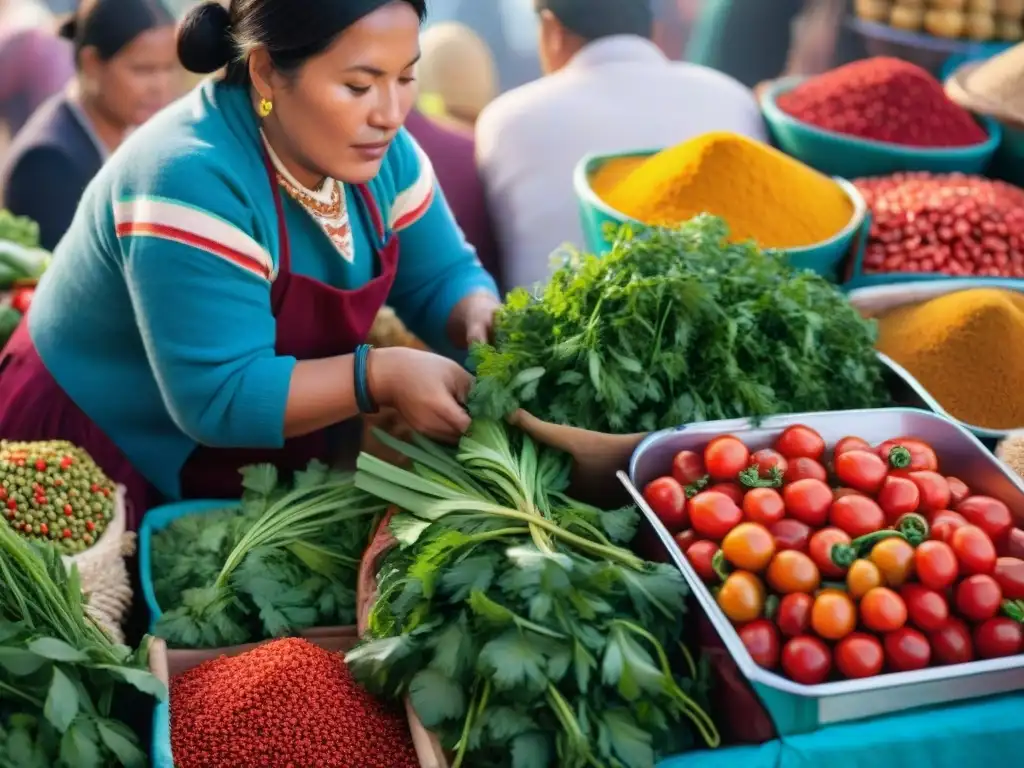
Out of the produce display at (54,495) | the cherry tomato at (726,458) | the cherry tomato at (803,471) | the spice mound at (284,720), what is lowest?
the spice mound at (284,720)

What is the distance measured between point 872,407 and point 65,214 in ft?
7.31

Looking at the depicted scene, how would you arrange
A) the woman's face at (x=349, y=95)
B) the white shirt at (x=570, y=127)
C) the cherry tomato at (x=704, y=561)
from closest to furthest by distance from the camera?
1. the cherry tomato at (x=704, y=561)
2. the woman's face at (x=349, y=95)
3. the white shirt at (x=570, y=127)

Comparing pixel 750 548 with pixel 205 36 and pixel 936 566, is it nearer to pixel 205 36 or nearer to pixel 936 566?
pixel 936 566

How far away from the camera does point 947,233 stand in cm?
235

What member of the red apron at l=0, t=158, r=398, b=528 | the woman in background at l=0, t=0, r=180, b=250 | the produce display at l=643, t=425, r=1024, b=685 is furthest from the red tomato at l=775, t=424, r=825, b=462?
the woman in background at l=0, t=0, r=180, b=250

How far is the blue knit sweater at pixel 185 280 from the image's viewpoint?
158 centimetres

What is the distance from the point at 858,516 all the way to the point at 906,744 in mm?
292

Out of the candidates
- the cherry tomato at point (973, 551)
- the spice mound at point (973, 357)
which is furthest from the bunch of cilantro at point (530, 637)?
the spice mound at point (973, 357)

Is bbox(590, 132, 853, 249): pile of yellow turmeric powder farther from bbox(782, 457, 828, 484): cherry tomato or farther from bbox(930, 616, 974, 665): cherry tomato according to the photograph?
bbox(930, 616, 974, 665): cherry tomato

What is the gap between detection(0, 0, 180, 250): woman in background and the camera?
2.88 metres

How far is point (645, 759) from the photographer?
1237 mm

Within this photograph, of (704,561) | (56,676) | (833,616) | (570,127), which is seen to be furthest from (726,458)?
(570,127)

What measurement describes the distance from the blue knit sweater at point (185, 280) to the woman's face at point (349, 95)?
0.28 feet

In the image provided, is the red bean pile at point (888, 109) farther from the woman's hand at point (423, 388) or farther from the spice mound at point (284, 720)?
the spice mound at point (284, 720)
